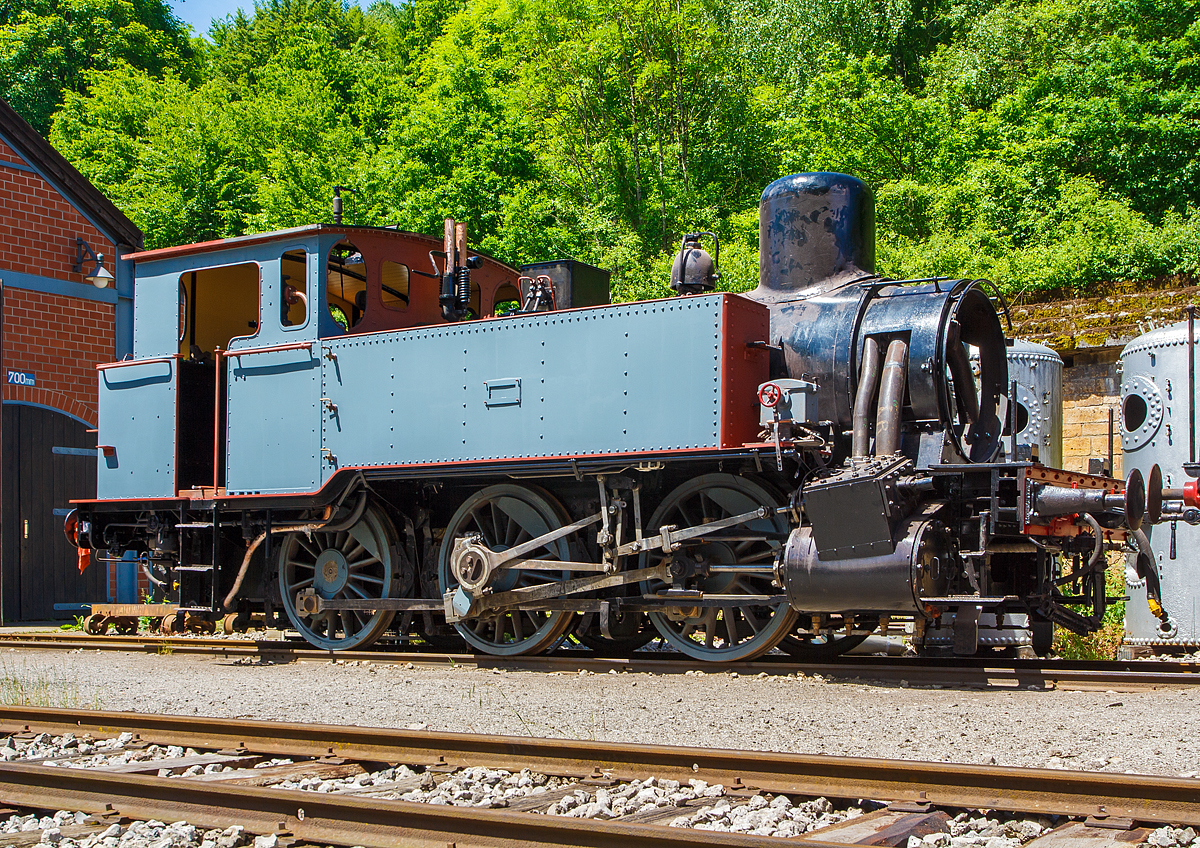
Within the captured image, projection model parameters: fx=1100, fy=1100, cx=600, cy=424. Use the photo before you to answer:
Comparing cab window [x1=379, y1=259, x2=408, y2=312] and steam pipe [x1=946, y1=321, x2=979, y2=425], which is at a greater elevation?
cab window [x1=379, y1=259, x2=408, y2=312]

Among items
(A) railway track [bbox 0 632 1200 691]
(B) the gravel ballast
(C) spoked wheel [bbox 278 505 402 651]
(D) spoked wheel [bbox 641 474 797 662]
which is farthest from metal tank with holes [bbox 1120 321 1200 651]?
(C) spoked wheel [bbox 278 505 402 651]

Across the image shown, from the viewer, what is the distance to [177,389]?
9.15m

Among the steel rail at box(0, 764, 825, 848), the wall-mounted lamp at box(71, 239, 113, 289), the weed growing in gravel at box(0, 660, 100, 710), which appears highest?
the wall-mounted lamp at box(71, 239, 113, 289)

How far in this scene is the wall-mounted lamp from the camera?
44.9 ft

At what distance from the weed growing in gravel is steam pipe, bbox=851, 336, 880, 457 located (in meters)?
4.68

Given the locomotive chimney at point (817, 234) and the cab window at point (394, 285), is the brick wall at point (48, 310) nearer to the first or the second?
the cab window at point (394, 285)

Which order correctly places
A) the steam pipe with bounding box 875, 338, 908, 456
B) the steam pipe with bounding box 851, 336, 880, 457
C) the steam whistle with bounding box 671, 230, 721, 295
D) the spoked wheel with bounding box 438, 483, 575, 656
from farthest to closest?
the spoked wheel with bounding box 438, 483, 575, 656, the steam whistle with bounding box 671, 230, 721, 295, the steam pipe with bounding box 851, 336, 880, 457, the steam pipe with bounding box 875, 338, 908, 456

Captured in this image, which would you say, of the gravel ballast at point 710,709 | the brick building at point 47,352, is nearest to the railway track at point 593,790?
the gravel ballast at point 710,709

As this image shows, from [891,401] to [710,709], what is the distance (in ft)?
7.42

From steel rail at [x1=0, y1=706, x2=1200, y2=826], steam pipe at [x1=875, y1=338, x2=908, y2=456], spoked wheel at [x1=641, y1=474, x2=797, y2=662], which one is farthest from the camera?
spoked wheel at [x1=641, y1=474, x2=797, y2=662]

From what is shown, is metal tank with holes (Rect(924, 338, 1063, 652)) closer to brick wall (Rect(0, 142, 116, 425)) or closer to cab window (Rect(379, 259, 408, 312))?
cab window (Rect(379, 259, 408, 312))

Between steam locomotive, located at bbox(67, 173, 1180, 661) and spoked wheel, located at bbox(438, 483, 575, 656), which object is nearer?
steam locomotive, located at bbox(67, 173, 1180, 661)

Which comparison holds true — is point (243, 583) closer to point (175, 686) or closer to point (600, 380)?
point (175, 686)

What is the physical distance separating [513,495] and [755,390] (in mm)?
2027
